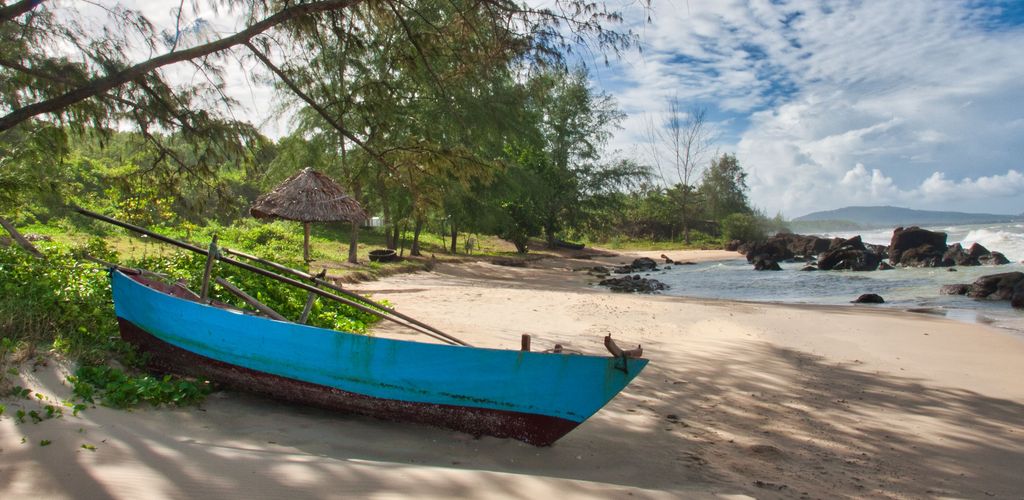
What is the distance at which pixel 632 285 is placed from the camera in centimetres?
1708

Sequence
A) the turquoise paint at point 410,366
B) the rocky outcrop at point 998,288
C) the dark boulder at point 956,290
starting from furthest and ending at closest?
1. the dark boulder at point 956,290
2. the rocky outcrop at point 998,288
3. the turquoise paint at point 410,366

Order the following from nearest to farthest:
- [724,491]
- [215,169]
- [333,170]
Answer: [724,491] < [215,169] < [333,170]

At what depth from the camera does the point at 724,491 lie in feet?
11.1

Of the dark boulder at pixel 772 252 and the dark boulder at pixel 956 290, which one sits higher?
the dark boulder at pixel 772 252

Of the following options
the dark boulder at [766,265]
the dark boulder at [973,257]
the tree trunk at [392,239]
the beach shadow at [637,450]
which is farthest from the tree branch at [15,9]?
the dark boulder at [973,257]

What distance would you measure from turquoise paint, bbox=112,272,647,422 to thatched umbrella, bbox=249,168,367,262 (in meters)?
6.65

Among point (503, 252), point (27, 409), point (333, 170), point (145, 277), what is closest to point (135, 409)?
point (27, 409)

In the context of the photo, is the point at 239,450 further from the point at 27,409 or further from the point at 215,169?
the point at 215,169

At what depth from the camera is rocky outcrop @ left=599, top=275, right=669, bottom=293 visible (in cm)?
1667

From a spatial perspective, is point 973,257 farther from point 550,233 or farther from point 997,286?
point 550,233

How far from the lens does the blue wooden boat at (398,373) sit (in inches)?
145

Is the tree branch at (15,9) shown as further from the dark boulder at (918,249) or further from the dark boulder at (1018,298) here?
the dark boulder at (918,249)

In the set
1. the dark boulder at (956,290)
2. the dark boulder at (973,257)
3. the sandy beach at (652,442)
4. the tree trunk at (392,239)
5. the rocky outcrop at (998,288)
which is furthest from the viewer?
the dark boulder at (973,257)

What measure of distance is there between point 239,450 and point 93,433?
0.78 meters
